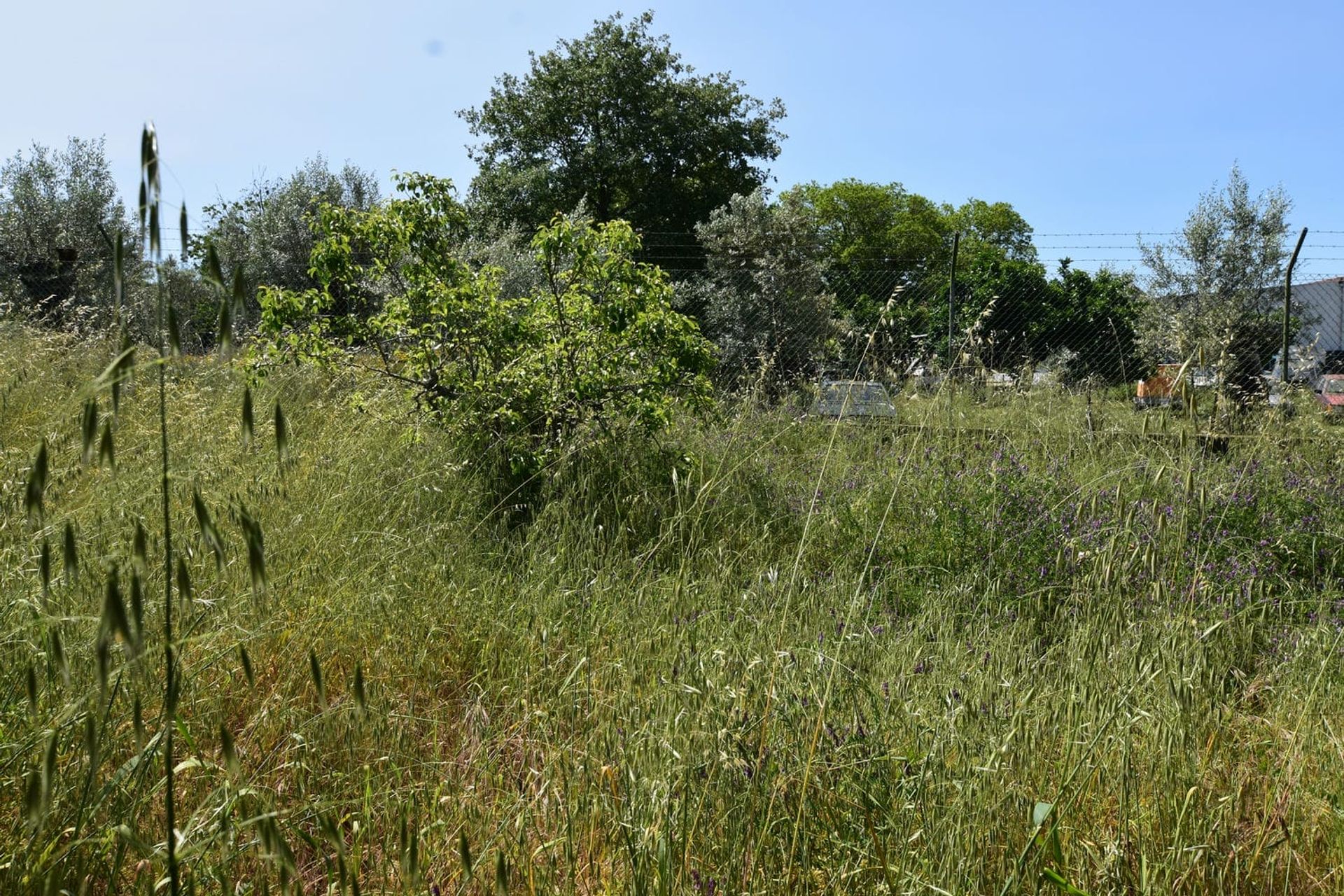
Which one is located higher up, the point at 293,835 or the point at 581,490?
the point at 581,490

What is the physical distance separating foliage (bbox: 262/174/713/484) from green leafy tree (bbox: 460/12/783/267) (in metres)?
19.8

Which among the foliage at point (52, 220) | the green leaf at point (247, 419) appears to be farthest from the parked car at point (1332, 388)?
the foliage at point (52, 220)

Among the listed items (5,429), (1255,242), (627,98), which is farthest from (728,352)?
(627,98)

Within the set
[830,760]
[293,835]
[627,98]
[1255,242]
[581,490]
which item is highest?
[627,98]

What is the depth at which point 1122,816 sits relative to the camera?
5.16 ft

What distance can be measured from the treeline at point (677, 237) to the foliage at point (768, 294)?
4cm

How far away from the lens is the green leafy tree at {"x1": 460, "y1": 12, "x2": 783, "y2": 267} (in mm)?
24828

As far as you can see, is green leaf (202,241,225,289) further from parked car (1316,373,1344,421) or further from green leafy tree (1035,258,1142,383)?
green leafy tree (1035,258,1142,383)

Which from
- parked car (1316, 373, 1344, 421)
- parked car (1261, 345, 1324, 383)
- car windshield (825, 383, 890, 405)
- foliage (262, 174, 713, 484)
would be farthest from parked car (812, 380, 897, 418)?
parked car (1316, 373, 1344, 421)

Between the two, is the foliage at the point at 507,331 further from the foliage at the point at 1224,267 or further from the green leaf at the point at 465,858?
the foliage at the point at 1224,267

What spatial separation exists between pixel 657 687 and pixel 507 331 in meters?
3.04

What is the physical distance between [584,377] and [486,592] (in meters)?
1.82

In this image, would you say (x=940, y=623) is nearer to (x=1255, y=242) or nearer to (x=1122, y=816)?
(x=1122, y=816)

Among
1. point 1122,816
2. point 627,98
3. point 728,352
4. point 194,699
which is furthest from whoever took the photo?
point 627,98
